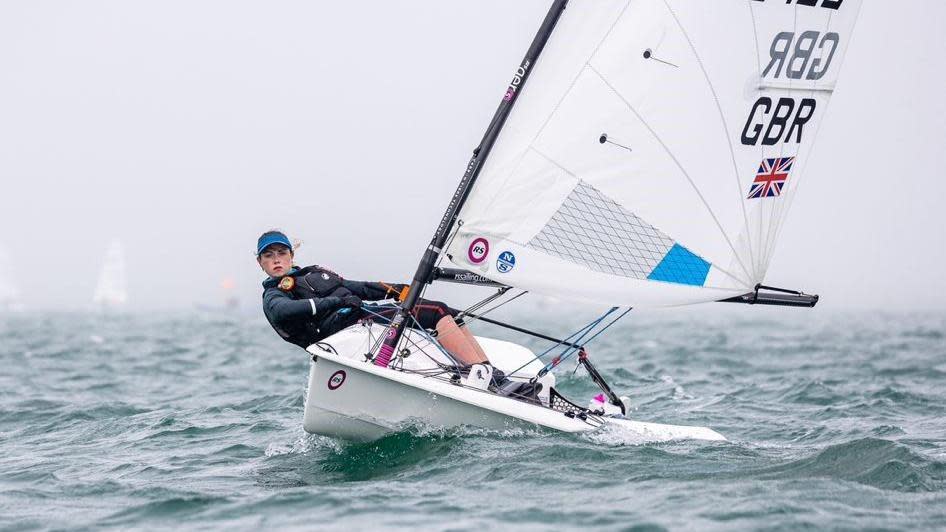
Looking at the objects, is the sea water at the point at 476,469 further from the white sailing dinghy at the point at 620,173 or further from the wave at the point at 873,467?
the white sailing dinghy at the point at 620,173

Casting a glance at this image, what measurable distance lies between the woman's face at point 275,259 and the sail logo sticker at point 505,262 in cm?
171

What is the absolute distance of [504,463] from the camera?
20.7ft

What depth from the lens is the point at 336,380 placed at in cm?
670

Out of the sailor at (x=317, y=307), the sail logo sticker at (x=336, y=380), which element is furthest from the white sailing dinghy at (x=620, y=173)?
the sailor at (x=317, y=307)

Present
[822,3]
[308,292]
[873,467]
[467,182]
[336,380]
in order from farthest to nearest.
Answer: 1. [308,292]
2. [467,182]
3. [822,3]
4. [336,380]
5. [873,467]

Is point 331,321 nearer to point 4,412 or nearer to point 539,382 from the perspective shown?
point 539,382

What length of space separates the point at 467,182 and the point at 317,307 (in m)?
1.37

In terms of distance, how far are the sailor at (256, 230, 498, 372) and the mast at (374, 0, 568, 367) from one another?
0.36 meters

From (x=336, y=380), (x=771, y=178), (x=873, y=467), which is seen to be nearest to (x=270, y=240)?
(x=336, y=380)

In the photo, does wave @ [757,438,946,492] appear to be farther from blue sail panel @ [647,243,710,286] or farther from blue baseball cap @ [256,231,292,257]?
blue baseball cap @ [256,231,292,257]

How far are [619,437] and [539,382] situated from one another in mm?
704

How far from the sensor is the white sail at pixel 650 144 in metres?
6.83

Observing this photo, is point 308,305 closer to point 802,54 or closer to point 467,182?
point 467,182

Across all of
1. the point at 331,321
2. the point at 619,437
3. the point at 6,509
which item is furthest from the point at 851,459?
the point at 6,509
